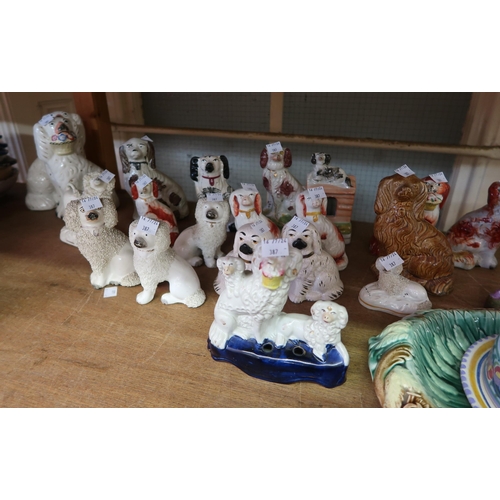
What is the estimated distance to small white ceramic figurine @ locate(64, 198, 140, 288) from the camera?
193 cm

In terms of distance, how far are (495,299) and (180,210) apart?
2.00 m

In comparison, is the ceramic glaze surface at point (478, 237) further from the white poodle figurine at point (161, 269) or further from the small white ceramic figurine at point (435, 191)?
the white poodle figurine at point (161, 269)

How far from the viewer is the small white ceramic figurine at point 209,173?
2.32m

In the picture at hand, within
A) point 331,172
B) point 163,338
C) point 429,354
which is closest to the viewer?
point 429,354

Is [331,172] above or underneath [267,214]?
above

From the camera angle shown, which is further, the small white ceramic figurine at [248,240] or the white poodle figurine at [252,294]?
the small white ceramic figurine at [248,240]

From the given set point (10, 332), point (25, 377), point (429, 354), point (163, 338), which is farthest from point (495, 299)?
point (10, 332)

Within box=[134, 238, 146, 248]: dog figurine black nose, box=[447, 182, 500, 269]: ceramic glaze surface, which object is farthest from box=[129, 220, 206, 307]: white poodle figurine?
box=[447, 182, 500, 269]: ceramic glaze surface

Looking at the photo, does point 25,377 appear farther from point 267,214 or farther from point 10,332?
point 267,214

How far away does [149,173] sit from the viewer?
2.58 metres

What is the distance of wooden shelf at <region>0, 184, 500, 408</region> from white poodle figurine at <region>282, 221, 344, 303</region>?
7cm

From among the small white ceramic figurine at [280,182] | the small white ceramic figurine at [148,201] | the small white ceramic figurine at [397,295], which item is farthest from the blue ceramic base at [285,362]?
the small white ceramic figurine at [280,182]

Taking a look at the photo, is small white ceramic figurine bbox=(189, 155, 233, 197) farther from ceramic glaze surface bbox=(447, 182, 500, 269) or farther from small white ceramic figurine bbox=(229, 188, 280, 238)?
ceramic glaze surface bbox=(447, 182, 500, 269)

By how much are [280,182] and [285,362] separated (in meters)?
1.31
